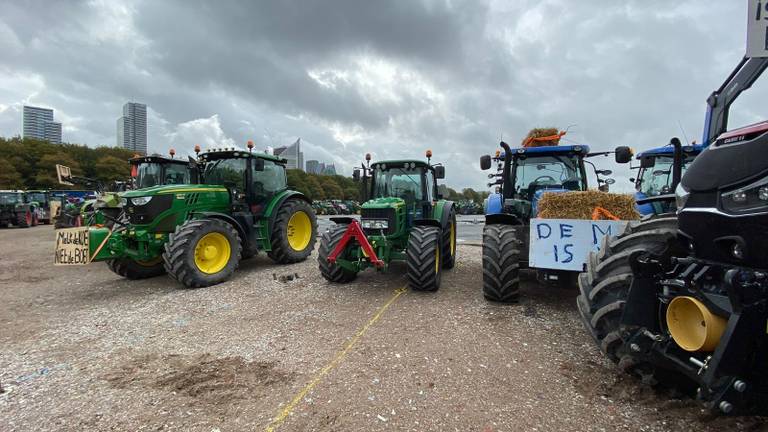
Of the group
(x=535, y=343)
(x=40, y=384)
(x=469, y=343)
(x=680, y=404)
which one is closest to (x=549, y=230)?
(x=535, y=343)

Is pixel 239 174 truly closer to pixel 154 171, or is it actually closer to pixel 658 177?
pixel 154 171

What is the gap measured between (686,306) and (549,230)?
210cm

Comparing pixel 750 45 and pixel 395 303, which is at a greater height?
pixel 750 45

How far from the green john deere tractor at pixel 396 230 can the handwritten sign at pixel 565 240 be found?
146 centimetres

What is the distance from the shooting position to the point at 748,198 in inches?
64.8

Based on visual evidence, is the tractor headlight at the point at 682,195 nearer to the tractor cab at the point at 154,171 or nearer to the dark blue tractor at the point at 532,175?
the dark blue tractor at the point at 532,175

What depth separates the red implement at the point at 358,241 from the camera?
16.7 feet

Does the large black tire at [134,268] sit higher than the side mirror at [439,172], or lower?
lower

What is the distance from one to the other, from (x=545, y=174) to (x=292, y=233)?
528cm

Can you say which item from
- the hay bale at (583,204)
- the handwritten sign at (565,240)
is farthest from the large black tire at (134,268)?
the hay bale at (583,204)

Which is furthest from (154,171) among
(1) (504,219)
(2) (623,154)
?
(2) (623,154)

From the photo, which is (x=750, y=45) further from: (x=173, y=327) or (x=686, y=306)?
(x=173, y=327)

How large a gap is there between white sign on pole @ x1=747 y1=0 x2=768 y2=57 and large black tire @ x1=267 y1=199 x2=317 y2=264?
6861 millimetres

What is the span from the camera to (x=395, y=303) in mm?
4809
